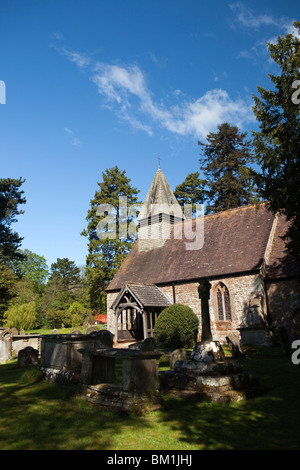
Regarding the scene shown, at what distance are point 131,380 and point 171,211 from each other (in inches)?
875

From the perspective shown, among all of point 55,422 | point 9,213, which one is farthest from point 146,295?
point 9,213

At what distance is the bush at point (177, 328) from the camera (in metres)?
16.6

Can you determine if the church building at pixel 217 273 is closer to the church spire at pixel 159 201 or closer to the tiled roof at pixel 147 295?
the tiled roof at pixel 147 295

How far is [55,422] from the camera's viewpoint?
5359mm

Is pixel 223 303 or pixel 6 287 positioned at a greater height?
pixel 6 287

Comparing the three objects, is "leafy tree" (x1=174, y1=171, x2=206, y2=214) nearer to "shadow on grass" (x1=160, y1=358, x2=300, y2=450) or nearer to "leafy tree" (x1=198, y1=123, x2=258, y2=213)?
"leafy tree" (x1=198, y1=123, x2=258, y2=213)

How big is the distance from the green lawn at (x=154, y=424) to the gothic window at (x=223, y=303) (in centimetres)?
1124

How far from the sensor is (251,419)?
17.5ft

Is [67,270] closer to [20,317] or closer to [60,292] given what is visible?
[60,292]

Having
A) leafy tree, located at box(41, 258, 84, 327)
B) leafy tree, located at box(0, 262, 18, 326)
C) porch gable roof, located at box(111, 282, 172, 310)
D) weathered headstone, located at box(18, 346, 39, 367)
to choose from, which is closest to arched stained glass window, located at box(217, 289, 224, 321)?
porch gable roof, located at box(111, 282, 172, 310)

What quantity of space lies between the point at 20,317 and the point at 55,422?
104 feet

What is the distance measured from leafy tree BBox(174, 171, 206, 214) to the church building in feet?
49.8
